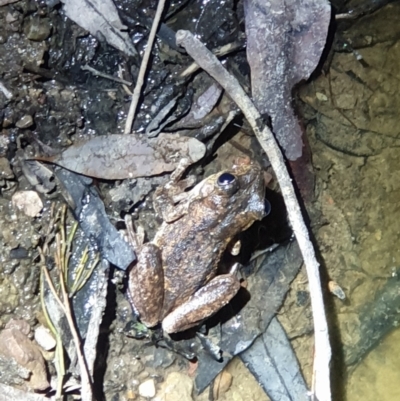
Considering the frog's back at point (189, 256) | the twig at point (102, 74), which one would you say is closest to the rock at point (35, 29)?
the twig at point (102, 74)

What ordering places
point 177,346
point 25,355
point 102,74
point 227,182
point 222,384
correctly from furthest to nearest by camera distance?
1. point 222,384
2. point 177,346
3. point 102,74
4. point 25,355
5. point 227,182

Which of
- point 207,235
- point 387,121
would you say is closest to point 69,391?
point 207,235

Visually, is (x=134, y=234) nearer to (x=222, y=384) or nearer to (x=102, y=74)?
(x=102, y=74)

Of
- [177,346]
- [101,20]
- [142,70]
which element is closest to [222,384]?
[177,346]

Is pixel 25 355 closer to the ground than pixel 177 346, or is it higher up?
higher up

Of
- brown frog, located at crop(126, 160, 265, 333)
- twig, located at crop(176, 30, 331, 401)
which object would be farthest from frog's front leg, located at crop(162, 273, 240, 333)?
twig, located at crop(176, 30, 331, 401)

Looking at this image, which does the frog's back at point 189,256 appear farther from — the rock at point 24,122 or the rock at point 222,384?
the rock at point 24,122

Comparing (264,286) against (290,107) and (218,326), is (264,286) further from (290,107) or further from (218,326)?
(290,107)

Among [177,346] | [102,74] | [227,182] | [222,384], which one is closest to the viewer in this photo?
[227,182]

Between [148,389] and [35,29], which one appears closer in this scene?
[35,29]
